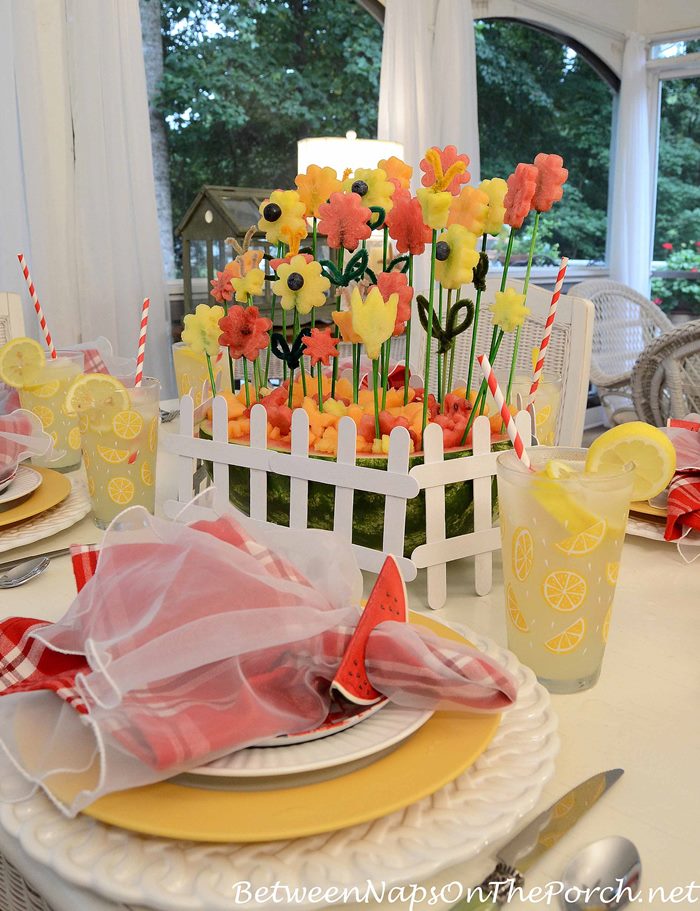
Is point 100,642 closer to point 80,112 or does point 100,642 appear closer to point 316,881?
point 316,881

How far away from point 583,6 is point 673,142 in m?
1.24

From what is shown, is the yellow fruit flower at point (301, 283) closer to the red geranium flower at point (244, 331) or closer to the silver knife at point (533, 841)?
the red geranium flower at point (244, 331)

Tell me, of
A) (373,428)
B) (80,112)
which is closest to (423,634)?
(373,428)

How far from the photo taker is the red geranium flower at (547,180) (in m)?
0.79

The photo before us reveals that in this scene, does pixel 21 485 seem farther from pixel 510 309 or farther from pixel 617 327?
pixel 617 327

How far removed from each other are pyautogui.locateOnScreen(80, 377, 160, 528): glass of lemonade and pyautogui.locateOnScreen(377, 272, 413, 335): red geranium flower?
1.12 ft

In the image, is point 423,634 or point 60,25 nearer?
point 423,634

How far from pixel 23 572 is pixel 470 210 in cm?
55

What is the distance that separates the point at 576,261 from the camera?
614 centimetres

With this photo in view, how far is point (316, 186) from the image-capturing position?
896 mm

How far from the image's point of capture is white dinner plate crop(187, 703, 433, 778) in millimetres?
452

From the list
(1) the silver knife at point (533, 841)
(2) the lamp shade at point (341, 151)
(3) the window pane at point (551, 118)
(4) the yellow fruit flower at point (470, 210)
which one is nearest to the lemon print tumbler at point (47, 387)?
(4) the yellow fruit flower at point (470, 210)

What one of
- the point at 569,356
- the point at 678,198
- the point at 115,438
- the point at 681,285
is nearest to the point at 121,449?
the point at 115,438

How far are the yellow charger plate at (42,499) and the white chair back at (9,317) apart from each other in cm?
76
